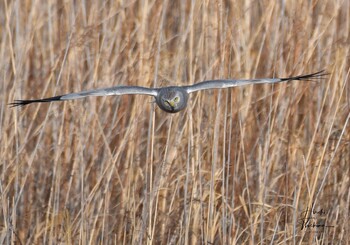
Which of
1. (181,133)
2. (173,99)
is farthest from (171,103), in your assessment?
(181,133)

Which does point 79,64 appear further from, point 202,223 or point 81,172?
point 202,223

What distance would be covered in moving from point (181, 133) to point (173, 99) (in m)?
0.41

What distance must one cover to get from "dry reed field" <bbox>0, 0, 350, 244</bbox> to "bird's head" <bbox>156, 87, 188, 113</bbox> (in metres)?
0.13

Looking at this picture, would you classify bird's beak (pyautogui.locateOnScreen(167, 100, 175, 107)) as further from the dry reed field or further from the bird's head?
the dry reed field

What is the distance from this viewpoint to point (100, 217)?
290cm

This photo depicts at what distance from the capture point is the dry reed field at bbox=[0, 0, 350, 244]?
2797mm

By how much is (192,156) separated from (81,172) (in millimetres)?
349

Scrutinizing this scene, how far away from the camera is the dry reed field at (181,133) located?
2797 mm

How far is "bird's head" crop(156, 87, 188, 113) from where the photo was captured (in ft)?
8.42

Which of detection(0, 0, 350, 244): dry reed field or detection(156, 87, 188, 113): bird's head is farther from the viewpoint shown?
detection(0, 0, 350, 244): dry reed field

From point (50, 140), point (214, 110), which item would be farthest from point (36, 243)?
point (214, 110)

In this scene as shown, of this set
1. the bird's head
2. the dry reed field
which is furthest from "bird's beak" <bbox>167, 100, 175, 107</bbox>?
the dry reed field

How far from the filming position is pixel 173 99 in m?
2.56

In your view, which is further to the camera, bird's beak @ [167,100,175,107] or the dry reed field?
the dry reed field
